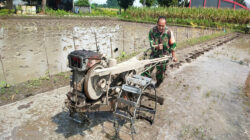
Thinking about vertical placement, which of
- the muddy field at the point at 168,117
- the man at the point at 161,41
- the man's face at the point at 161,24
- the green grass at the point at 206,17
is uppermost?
the green grass at the point at 206,17

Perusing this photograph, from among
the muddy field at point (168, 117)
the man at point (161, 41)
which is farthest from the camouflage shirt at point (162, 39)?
the muddy field at point (168, 117)

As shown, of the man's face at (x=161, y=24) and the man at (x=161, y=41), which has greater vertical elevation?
the man's face at (x=161, y=24)

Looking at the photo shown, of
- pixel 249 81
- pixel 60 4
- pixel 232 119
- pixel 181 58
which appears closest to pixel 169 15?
pixel 60 4

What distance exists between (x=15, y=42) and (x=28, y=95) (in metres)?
7.07

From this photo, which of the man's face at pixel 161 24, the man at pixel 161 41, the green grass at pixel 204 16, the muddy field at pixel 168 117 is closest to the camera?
the muddy field at pixel 168 117

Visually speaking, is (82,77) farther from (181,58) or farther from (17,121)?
(181,58)

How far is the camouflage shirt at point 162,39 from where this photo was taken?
4.25 metres

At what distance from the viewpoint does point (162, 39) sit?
4320 mm

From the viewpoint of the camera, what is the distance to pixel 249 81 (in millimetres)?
6117

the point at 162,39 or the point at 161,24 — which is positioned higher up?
the point at 161,24

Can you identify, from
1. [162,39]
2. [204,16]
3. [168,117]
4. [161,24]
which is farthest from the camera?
[204,16]

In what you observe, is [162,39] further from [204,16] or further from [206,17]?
[204,16]

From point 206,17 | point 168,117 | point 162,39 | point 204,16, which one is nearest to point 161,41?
point 162,39

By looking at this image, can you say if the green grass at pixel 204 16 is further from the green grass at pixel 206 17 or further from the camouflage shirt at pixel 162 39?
the camouflage shirt at pixel 162 39
